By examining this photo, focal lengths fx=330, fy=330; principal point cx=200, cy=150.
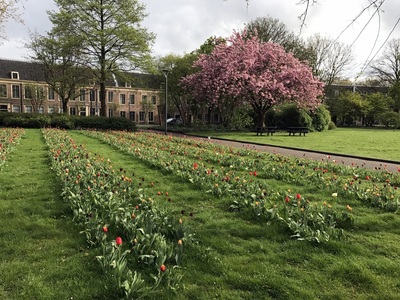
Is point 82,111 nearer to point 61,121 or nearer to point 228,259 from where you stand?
point 61,121

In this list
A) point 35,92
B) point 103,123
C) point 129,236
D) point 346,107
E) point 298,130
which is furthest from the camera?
point 346,107

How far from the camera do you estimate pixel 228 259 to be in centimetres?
341

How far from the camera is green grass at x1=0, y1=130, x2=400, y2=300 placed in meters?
2.83

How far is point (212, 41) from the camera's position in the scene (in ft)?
131

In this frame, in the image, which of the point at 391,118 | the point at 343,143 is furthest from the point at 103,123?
the point at 391,118

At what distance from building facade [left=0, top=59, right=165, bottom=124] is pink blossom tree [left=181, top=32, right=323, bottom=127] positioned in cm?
1591

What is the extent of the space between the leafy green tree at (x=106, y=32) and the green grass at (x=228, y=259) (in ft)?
88.4

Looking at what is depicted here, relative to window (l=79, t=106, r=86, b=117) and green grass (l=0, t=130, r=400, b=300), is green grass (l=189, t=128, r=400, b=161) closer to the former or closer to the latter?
green grass (l=0, t=130, r=400, b=300)

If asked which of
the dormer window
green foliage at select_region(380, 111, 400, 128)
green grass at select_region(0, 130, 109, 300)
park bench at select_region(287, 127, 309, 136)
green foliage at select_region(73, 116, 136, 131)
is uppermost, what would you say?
the dormer window

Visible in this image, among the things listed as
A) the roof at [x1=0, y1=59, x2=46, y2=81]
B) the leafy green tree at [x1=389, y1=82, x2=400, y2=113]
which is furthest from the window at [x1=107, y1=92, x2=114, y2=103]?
the leafy green tree at [x1=389, y1=82, x2=400, y2=113]

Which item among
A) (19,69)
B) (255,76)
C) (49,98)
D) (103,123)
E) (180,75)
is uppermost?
(19,69)

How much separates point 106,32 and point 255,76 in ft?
45.0

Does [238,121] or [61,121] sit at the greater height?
[238,121]

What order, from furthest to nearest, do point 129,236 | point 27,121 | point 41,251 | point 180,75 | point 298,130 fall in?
point 180,75, point 298,130, point 27,121, point 129,236, point 41,251
